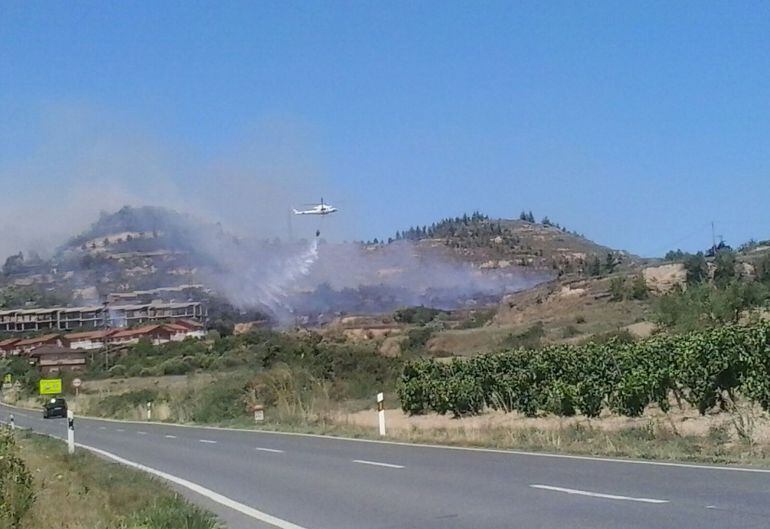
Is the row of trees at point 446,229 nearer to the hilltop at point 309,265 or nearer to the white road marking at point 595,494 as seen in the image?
the hilltop at point 309,265

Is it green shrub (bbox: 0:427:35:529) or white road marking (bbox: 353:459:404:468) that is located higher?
green shrub (bbox: 0:427:35:529)

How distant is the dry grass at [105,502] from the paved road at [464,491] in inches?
33.5

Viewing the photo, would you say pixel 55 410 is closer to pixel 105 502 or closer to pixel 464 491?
pixel 105 502

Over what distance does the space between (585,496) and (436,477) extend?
13.2 feet

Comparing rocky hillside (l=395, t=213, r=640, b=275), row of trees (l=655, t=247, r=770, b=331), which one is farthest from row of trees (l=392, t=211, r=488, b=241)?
row of trees (l=655, t=247, r=770, b=331)

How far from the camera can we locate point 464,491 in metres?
14.6

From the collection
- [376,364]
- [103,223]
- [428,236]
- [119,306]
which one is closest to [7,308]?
[119,306]

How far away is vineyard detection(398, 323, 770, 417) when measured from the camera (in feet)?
76.0

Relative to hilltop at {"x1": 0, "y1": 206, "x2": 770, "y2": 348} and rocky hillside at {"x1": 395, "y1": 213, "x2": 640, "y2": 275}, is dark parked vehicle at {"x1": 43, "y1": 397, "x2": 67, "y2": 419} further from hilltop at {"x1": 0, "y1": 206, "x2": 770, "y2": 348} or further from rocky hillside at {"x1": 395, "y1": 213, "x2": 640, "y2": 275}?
rocky hillside at {"x1": 395, "y1": 213, "x2": 640, "y2": 275}

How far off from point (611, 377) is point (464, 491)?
13995mm

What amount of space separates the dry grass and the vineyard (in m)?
13.2

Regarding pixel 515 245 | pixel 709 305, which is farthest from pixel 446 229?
Result: pixel 709 305

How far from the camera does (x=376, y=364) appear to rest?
54344 millimetres

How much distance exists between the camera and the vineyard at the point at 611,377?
23.2 meters
